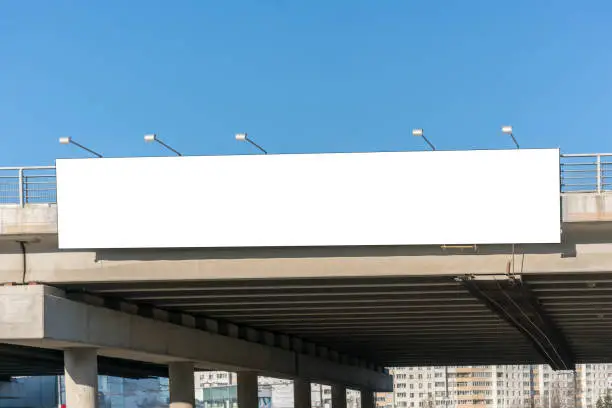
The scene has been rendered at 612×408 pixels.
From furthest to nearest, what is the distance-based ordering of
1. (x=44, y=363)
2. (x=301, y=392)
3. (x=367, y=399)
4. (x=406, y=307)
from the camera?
(x=367, y=399), (x=44, y=363), (x=301, y=392), (x=406, y=307)

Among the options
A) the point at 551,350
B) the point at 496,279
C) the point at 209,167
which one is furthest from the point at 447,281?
the point at 551,350

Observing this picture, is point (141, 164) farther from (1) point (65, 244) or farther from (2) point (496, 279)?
(2) point (496, 279)

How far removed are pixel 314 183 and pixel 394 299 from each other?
843cm

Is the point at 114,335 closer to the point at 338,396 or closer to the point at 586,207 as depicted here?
the point at 586,207

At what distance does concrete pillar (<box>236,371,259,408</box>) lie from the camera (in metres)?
45.8

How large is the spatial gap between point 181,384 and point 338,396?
3007 cm

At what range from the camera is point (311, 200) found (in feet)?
74.5

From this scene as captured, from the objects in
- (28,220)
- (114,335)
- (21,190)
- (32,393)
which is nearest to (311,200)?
(28,220)

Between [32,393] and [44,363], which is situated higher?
[44,363]

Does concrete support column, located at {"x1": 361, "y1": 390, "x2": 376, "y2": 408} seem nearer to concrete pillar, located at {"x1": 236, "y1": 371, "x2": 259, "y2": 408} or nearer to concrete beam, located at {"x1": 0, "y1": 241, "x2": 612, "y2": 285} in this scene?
concrete pillar, located at {"x1": 236, "y1": 371, "x2": 259, "y2": 408}

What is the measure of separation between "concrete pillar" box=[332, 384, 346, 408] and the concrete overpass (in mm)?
25840

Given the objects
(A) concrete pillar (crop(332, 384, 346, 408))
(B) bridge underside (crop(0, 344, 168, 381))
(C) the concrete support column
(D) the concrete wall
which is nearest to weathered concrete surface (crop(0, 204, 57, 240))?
(B) bridge underside (crop(0, 344, 168, 381))

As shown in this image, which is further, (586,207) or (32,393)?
(32,393)

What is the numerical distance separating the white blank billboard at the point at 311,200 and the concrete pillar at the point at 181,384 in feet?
46.8
